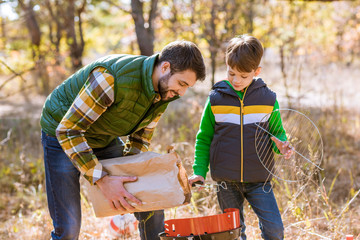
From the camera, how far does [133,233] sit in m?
3.03

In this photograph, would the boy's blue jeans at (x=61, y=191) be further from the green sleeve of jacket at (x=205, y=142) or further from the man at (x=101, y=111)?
the green sleeve of jacket at (x=205, y=142)

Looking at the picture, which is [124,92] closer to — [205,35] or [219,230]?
[219,230]

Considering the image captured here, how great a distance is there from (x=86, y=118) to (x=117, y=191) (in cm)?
40

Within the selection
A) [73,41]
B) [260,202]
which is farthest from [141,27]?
[73,41]

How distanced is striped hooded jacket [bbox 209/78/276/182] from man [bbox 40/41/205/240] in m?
0.40

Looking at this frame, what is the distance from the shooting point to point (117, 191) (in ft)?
6.28

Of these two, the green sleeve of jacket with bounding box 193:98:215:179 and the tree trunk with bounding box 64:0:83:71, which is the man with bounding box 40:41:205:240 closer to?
the green sleeve of jacket with bounding box 193:98:215:179

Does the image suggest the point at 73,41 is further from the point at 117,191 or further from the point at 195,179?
the point at 117,191

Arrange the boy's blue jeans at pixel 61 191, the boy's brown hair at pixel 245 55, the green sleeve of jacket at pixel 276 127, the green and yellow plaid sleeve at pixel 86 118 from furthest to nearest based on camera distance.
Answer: the green sleeve of jacket at pixel 276 127 < the boy's brown hair at pixel 245 55 < the boy's blue jeans at pixel 61 191 < the green and yellow plaid sleeve at pixel 86 118

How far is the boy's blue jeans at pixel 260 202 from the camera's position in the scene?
2191 millimetres

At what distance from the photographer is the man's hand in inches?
75.2

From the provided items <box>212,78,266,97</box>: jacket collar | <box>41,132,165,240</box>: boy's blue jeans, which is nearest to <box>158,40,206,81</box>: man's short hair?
<box>212,78,266,97</box>: jacket collar

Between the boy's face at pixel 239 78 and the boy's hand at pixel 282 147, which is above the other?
the boy's face at pixel 239 78

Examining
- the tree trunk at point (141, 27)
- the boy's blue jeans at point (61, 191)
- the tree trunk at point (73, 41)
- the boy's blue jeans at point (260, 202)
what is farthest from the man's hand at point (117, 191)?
the tree trunk at point (73, 41)
